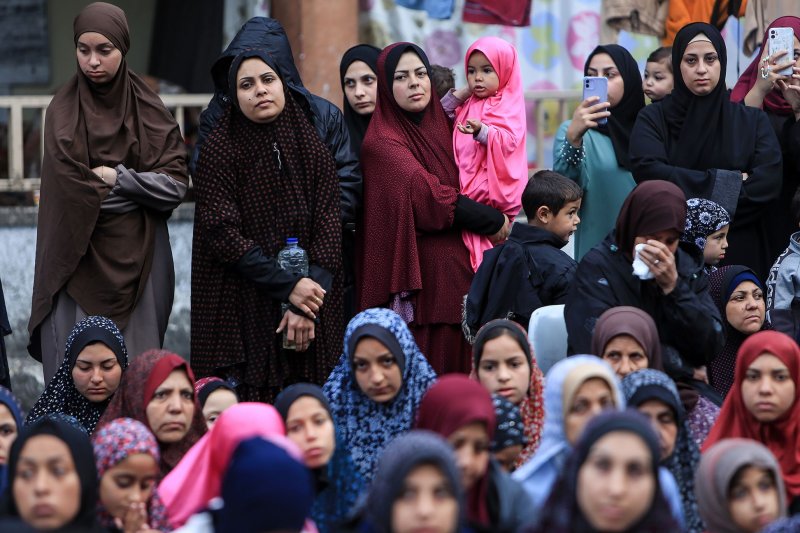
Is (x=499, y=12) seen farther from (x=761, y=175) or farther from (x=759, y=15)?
(x=761, y=175)

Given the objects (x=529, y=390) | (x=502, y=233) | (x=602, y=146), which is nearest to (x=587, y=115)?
(x=602, y=146)

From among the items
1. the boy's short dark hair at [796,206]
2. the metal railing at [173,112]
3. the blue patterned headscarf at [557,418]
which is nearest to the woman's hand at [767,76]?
the boy's short dark hair at [796,206]

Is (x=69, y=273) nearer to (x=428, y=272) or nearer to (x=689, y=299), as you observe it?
(x=428, y=272)

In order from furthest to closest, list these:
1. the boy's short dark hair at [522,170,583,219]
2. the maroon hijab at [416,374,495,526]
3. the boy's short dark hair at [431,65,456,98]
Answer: the boy's short dark hair at [431,65,456,98] < the boy's short dark hair at [522,170,583,219] < the maroon hijab at [416,374,495,526]

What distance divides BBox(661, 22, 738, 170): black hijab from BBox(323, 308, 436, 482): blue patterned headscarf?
2.18 meters

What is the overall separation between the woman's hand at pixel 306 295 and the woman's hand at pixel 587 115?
5.04 feet

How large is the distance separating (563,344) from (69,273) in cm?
222

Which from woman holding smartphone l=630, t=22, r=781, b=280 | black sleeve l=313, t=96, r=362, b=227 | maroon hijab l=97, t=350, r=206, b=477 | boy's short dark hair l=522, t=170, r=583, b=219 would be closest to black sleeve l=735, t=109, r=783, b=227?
woman holding smartphone l=630, t=22, r=781, b=280

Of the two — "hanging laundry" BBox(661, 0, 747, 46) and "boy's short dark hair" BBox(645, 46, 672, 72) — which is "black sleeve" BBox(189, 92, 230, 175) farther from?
"hanging laundry" BBox(661, 0, 747, 46)

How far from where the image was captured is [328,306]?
6.90m

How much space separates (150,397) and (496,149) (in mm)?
2217

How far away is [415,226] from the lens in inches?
284

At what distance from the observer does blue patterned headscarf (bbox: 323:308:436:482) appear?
5.74 meters

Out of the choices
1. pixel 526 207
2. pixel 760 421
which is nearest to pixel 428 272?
pixel 526 207
